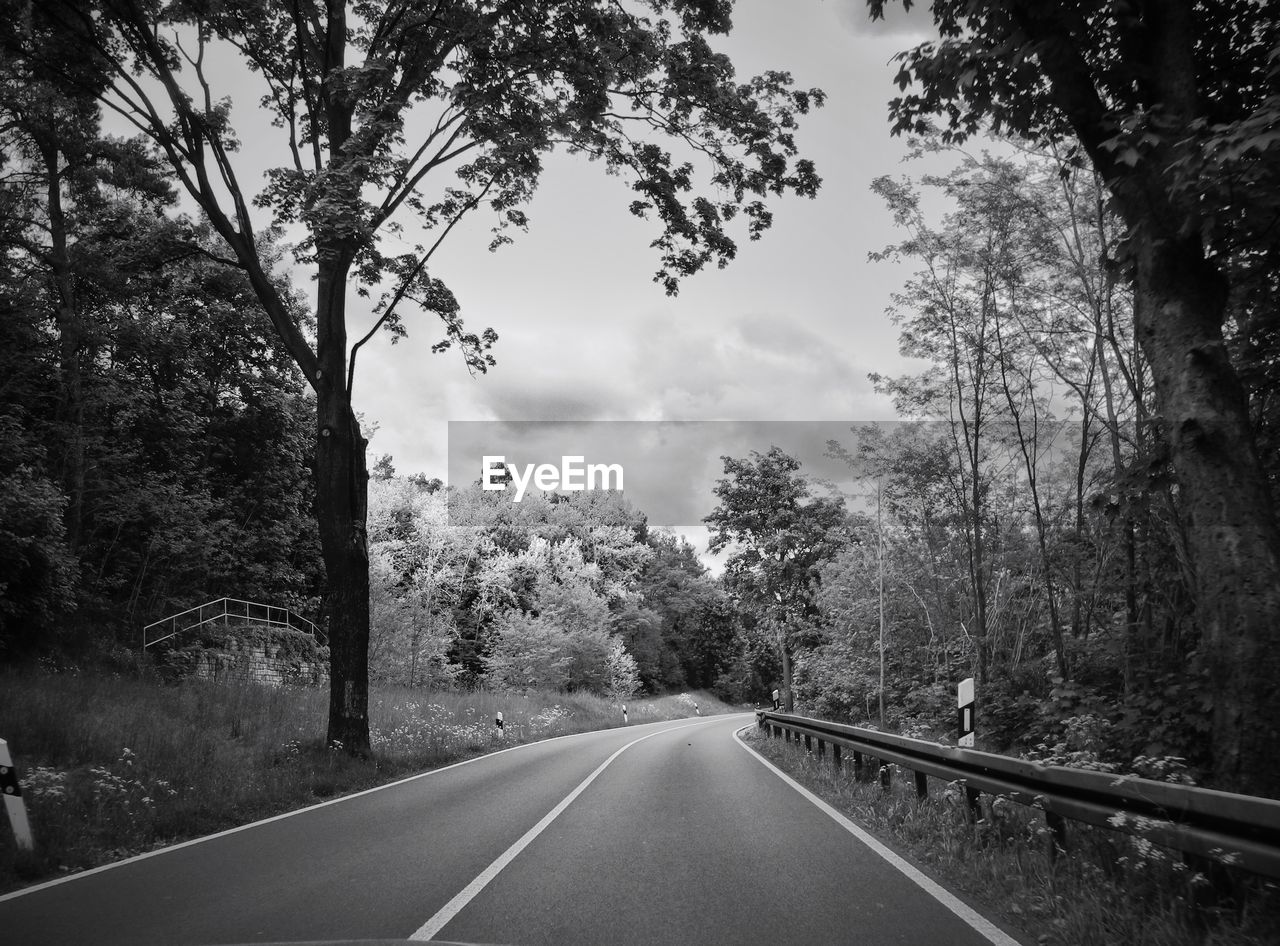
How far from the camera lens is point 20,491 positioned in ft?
45.6

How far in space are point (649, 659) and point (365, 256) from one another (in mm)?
55797

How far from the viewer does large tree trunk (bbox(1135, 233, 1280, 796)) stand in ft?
14.0

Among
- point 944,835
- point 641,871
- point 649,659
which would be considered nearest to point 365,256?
point 641,871

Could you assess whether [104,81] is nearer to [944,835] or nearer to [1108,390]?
[944,835]

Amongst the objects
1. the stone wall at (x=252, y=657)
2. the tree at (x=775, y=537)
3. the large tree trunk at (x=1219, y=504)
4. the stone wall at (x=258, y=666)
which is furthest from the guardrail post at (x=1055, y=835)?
the tree at (x=775, y=537)

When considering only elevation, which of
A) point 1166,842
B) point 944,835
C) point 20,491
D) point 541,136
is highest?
point 541,136

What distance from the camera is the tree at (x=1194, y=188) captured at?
13.9ft

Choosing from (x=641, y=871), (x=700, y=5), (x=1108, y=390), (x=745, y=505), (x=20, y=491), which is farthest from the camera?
(x=745, y=505)

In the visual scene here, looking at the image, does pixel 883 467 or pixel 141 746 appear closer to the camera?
pixel 141 746

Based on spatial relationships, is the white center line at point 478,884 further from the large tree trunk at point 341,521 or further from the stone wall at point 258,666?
the stone wall at point 258,666

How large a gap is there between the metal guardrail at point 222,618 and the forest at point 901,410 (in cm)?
59

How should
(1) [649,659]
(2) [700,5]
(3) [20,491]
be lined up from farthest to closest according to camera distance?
(1) [649,659], (3) [20,491], (2) [700,5]

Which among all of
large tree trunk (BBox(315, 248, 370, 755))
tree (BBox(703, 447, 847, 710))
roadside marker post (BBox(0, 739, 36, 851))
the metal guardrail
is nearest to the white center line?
roadside marker post (BBox(0, 739, 36, 851))

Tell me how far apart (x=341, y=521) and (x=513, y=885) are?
819 centimetres
